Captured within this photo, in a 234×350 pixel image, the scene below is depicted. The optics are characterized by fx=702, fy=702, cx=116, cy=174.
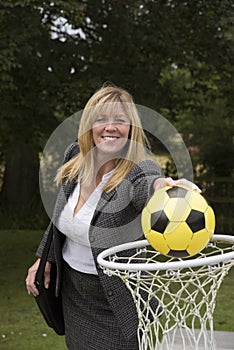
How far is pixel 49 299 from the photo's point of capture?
11.4 feet

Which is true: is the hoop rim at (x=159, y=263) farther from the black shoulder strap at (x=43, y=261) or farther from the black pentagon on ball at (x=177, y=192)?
the black shoulder strap at (x=43, y=261)

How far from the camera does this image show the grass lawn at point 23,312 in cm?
589

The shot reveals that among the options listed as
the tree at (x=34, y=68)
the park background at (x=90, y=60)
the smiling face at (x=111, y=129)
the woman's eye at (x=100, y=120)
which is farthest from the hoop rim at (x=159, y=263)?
the tree at (x=34, y=68)

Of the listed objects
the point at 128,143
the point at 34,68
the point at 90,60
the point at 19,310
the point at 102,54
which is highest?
the point at 102,54

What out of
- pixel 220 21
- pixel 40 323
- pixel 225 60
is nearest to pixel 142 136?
pixel 40 323

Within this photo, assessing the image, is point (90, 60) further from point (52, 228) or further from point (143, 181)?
point (143, 181)

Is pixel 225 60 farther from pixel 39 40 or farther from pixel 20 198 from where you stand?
pixel 20 198

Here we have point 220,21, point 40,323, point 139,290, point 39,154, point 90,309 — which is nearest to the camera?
point 139,290

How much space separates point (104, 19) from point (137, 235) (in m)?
7.02

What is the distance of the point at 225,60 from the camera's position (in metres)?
9.39

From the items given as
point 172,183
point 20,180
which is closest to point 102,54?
point 20,180

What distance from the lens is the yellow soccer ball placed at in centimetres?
273

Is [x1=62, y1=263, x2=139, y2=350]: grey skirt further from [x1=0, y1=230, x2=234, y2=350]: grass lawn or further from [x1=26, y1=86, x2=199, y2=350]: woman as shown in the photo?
[x1=0, y1=230, x2=234, y2=350]: grass lawn

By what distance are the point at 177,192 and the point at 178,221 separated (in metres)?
0.11
